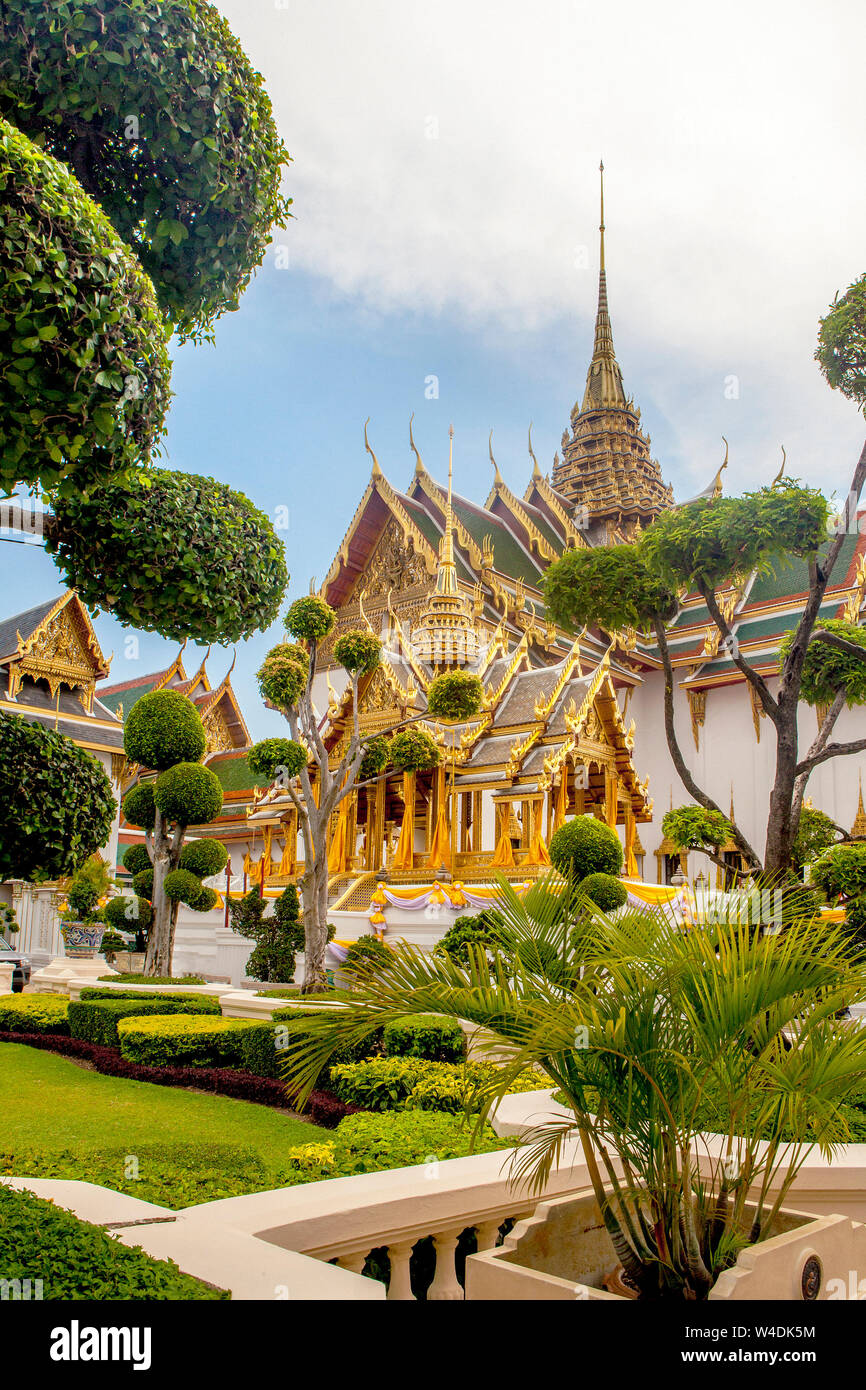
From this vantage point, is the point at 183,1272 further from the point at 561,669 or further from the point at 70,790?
the point at 561,669

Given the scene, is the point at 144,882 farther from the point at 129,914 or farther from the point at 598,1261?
the point at 598,1261

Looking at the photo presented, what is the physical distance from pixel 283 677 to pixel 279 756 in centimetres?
124

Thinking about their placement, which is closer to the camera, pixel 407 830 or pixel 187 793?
pixel 187 793

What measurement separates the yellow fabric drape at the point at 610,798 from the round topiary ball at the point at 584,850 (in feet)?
A: 11.9

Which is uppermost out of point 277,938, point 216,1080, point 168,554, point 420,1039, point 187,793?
point 168,554

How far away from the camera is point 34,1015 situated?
12.3 meters

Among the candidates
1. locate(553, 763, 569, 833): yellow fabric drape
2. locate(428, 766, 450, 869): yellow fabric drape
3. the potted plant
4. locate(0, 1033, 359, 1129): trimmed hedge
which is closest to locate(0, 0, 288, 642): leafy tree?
locate(0, 1033, 359, 1129): trimmed hedge

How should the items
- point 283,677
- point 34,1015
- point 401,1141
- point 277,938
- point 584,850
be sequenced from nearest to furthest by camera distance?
point 401,1141
point 34,1015
point 283,677
point 584,850
point 277,938

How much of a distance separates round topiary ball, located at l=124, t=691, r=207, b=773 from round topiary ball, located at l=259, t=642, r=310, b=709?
2810mm

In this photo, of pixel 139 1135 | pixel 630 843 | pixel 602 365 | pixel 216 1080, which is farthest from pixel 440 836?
pixel 602 365

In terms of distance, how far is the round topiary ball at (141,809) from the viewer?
17.6 m

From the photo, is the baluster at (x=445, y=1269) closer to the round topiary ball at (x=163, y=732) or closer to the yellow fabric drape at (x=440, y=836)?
the round topiary ball at (x=163, y=732)

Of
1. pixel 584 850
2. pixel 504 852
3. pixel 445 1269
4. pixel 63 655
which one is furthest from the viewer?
pixel 63 655
